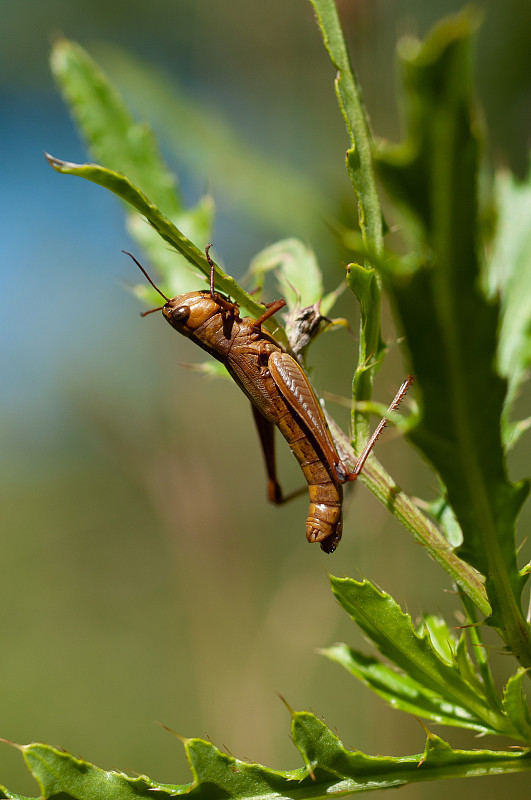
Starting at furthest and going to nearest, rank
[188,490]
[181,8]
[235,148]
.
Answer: [181,8]
[188,490]
[235,148]

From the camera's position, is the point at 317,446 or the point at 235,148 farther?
the point at 235,148

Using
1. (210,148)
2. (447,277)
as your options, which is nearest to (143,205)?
(447,277)

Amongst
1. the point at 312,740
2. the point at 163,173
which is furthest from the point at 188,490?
the point at 312,740

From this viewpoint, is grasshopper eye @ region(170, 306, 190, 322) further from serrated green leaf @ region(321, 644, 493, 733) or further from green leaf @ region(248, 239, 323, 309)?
serrated green leaf @ region(321, 644, 493, 733)

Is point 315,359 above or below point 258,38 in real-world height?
below

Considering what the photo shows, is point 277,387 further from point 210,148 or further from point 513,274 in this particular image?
point 210,148

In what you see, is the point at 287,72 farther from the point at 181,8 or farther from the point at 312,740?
the point at 312,740

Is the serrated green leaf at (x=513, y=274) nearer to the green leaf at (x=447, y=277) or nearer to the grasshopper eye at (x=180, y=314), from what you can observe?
the green leaf at (x=447, y=277)
